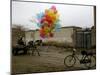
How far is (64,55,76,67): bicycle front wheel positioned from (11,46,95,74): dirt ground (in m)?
0.04

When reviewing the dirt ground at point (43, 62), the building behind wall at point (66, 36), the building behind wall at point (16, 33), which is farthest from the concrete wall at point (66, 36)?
the building behind wall at point (16, 33)

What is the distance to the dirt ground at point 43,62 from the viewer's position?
2.43 m

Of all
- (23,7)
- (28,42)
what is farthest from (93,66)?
(23,7)

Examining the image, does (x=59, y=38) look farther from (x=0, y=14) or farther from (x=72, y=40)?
(x=0, y=14)

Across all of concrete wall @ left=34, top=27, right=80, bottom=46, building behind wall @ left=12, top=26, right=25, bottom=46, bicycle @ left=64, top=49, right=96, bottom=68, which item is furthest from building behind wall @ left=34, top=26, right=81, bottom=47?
building behind wall @ left=12, top=26, right=25, bottom=46

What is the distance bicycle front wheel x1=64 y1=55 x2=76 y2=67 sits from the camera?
8.61ft

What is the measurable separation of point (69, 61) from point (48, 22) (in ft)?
1.74

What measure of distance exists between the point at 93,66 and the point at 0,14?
1.30m

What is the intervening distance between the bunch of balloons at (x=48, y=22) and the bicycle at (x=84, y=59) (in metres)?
0.35

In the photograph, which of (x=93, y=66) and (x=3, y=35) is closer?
(x=3, y=35)

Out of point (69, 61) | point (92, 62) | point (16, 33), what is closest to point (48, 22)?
point (16, 33)

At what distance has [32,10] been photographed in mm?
2484

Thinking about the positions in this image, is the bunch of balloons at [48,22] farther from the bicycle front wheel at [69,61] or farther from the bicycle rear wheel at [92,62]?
the bicycle rear wheel at [92,62]

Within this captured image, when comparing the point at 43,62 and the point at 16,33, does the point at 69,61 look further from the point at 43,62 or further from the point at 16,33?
the point at 16,33
